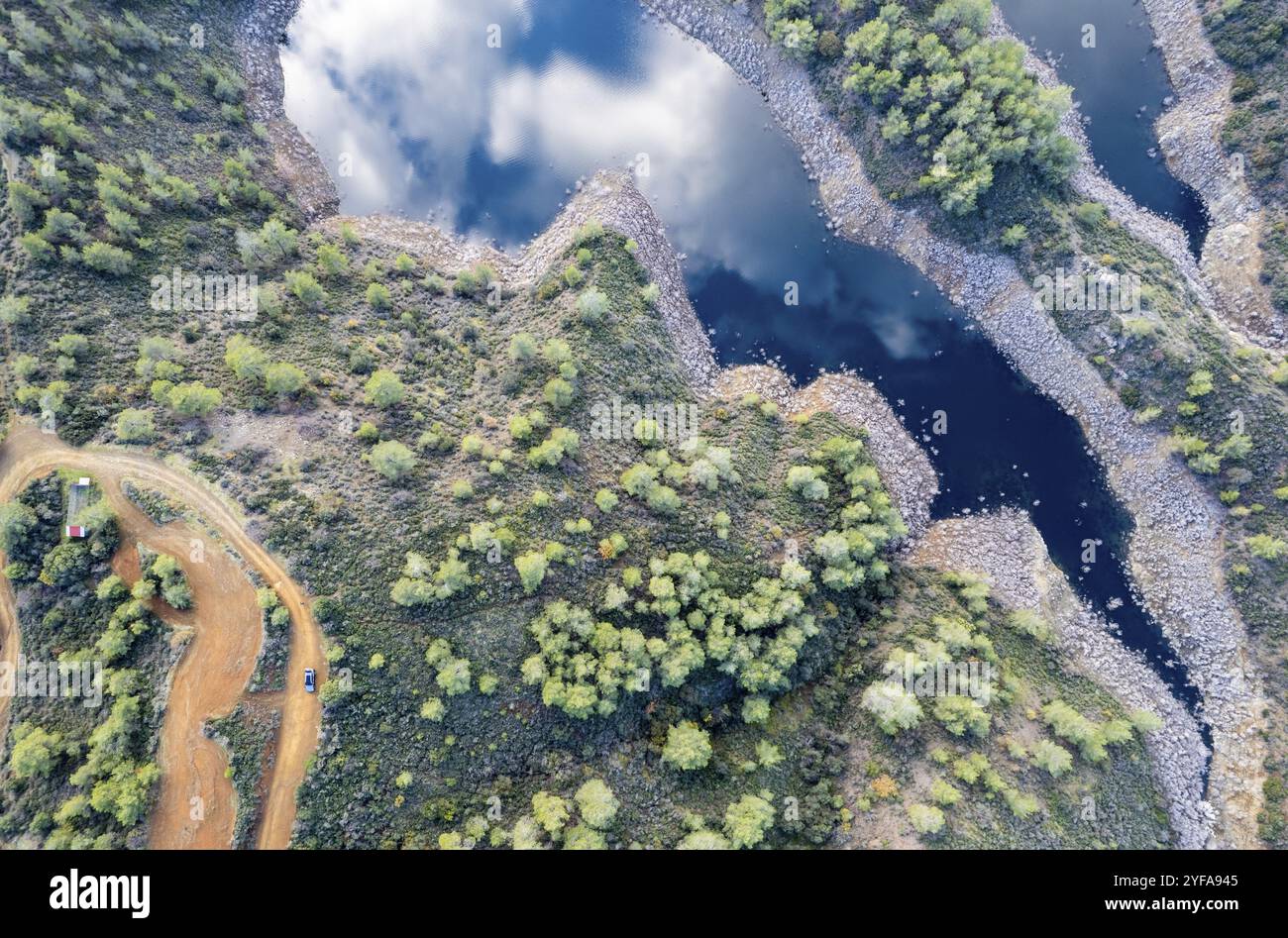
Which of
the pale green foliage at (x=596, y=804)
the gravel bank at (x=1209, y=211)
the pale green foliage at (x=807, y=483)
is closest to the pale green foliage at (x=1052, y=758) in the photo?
the pale green foliage at (x=807, y=483)

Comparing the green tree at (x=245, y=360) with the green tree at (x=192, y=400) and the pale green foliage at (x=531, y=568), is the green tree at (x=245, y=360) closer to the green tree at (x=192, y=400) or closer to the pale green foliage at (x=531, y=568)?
the green tree at (x=192, y=400)

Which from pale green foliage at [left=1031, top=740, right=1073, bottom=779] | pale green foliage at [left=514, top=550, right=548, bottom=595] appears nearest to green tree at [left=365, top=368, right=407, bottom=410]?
pale green foliage at [left=514, top=550, right=548, bottom=595]

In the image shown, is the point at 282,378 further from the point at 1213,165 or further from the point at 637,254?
the point at 1213,165

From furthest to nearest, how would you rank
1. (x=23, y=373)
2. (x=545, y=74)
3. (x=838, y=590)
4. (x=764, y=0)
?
(x=545, y=74), (x=764, y=0), (x=838, y=590), (x=23, y=373)

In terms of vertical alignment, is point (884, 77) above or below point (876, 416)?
above

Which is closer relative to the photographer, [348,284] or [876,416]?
[348,284]
